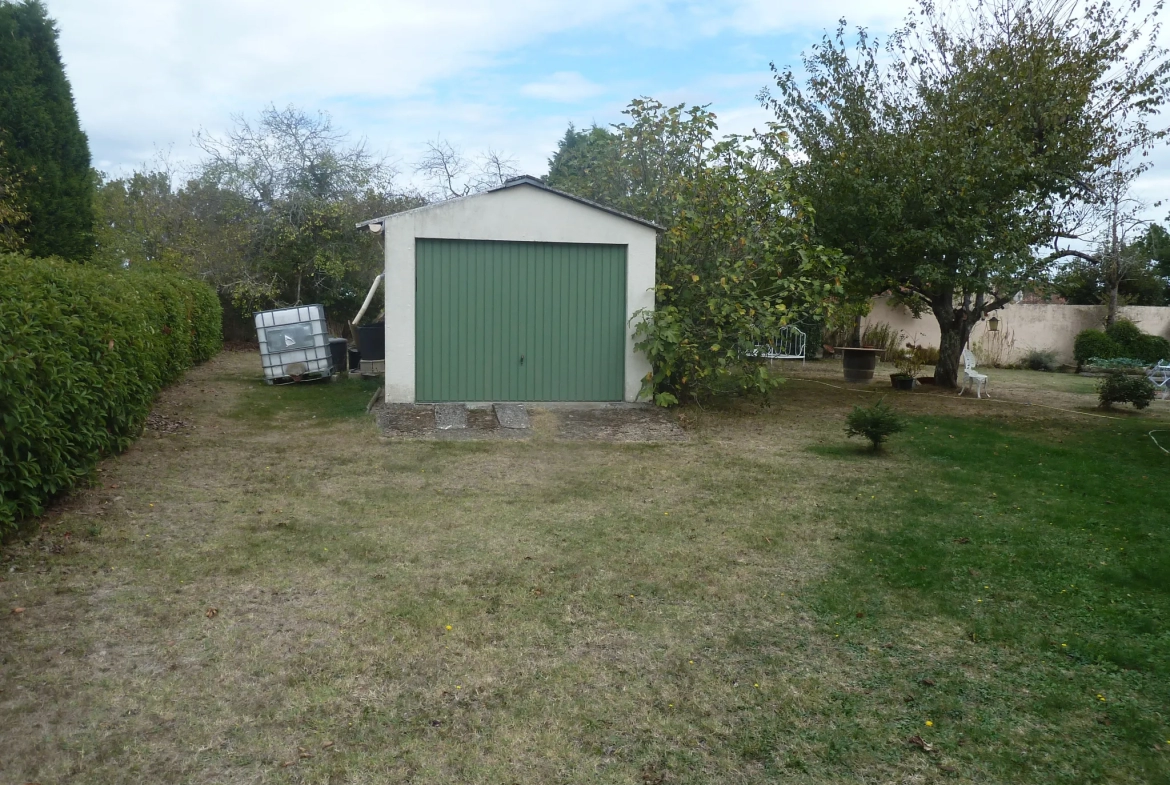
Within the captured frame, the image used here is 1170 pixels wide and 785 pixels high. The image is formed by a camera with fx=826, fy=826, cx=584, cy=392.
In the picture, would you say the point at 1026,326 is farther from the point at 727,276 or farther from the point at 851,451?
the point at 851,451

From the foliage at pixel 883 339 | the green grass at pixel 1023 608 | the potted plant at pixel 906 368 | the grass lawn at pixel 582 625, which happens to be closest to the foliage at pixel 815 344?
the foliage at pixel 883 339

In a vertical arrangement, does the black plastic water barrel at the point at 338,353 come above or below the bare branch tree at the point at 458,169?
below

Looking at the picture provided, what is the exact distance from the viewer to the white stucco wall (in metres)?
10.2

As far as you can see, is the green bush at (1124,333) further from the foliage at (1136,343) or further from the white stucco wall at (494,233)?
the white stucco wall at (494,233)

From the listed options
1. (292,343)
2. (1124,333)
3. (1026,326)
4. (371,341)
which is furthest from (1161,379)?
(292,343)

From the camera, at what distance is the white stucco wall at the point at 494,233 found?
10.2m

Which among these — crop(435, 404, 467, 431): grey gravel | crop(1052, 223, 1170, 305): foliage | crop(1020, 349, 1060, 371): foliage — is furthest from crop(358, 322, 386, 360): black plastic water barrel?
crop(1052, 223, 1170, 305): foliage

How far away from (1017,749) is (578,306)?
826cm

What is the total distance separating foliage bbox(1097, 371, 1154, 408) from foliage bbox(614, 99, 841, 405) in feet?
14.4

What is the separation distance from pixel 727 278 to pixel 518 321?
107 inches

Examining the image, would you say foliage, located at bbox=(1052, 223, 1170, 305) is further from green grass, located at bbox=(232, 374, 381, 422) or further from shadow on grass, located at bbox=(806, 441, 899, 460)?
green grass, located at bbox=(232, 374, 381, 422)

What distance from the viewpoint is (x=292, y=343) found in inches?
517

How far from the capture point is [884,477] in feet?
24.8

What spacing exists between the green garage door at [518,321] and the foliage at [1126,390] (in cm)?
720
